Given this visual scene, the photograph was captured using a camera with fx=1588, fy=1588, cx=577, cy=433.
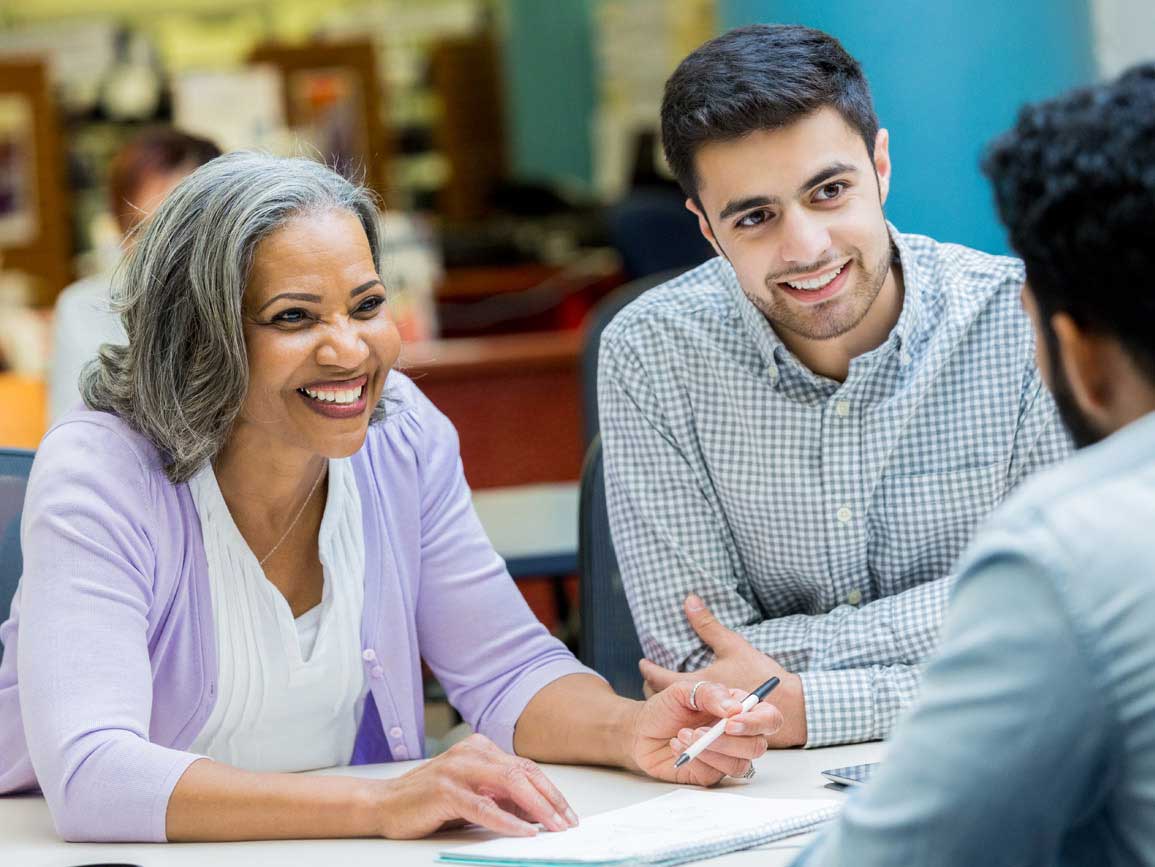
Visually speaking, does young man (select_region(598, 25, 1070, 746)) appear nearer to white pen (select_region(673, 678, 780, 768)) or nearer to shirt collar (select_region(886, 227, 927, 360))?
shirt collar (select_region(886, 227, 927, 360))

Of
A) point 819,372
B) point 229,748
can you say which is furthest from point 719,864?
point 819,372

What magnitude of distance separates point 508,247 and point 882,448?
7961 mm

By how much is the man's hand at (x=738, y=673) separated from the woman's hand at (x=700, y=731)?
8cm

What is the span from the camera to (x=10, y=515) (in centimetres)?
200

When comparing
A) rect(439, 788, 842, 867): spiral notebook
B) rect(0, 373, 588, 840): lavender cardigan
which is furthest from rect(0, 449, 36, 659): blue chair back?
rect(439, 788, 842, 867): spiral notebook

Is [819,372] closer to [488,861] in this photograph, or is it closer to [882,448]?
[882,448]

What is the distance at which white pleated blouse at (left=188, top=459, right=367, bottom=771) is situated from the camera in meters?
1.75

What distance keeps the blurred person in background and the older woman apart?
1.51 metres

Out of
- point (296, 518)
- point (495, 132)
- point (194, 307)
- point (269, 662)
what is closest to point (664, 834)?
point (269, 662)

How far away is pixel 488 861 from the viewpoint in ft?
4.47

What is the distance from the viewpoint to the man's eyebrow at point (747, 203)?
184 centimetres

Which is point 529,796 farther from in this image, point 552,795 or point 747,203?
point 747,203

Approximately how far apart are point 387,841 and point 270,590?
395mm

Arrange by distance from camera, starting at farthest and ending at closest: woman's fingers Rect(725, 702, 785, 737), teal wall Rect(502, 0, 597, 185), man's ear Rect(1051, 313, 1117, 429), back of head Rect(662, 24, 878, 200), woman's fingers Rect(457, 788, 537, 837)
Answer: teal wall Rect(502, 0, 597, 185)
back of head Rect(662, 24, 878, 200)
woman's fingers Rect(725, 702, 785, 737)
woman's fingers Rect(457, 788, 537, 837)
man's ear Rect(1051, 313, 1117, 429)
